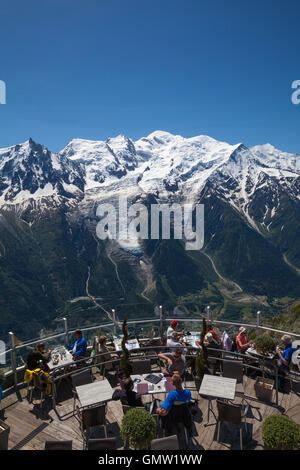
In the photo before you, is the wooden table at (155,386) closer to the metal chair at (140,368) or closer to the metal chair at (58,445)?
the metal chair at (140,368)

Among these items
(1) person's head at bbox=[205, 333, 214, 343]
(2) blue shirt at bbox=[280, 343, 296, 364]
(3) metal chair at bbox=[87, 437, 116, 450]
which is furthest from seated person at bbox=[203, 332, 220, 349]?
(3) metal chair at bbox=[87, 437, 116, 450]

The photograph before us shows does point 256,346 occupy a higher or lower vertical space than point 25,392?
higher

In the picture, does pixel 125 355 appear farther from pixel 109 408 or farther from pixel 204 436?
pixel 204 436

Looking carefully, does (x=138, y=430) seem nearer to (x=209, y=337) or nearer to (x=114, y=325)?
(x=209, y=337)
